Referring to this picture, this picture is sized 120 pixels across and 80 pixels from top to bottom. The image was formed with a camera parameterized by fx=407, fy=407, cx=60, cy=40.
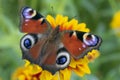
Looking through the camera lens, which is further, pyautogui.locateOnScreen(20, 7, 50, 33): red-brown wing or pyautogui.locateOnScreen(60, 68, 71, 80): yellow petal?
pyautogui.locateOnScreen(20, 7, 50, 33): red-brown wing

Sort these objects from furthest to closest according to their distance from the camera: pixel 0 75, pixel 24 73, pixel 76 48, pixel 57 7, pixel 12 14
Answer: pixel 12 14 < pixel 57 7 < pixel 0 75 < pixel 24 73 < pixel 76 48

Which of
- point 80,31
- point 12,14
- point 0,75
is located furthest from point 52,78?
point 12,14

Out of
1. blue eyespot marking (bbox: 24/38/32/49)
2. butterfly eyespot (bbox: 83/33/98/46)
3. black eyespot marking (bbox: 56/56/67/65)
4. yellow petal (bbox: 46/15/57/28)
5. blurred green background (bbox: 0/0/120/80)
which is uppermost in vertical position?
yellow petal (bbox: 46/15/57/28)

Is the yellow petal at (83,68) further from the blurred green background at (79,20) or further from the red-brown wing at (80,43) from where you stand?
the blurred green background at (79,20)

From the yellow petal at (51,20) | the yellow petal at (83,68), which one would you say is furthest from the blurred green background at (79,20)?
the yellow petal at (83,68)

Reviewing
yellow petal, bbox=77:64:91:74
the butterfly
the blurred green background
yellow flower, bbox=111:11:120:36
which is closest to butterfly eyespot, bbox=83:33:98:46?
the butterfly

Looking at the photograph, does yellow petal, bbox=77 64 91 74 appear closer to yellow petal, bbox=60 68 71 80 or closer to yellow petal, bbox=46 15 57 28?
yellow petal, bbox=60 68 71 80

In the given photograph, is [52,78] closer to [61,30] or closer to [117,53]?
[61,30]

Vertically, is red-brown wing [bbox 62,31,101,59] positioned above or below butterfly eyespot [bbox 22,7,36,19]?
below
